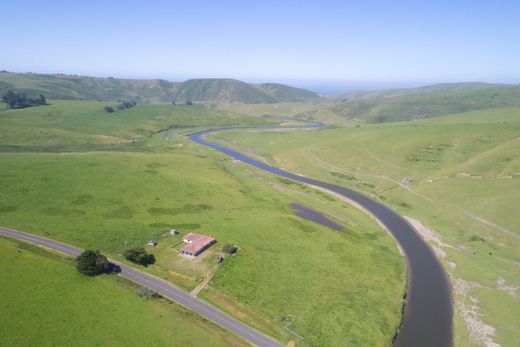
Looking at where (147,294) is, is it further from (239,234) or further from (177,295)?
(239,234)

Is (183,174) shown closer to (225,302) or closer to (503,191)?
(225,302)

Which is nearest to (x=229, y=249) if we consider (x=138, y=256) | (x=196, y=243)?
(x=196, y=243)

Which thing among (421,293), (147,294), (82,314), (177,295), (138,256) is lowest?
(421,293)

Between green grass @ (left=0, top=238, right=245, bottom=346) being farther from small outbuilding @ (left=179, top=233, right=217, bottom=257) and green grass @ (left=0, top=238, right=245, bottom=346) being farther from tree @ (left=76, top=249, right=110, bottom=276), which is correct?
small outbuilding @ (left=179, top=233, right=217, bottom=257)

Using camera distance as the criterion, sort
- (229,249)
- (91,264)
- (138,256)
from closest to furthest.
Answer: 1. (91,264)
2. (138,256)
3. (229,249)

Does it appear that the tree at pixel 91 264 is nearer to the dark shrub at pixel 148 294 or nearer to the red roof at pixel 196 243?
the dark shrub at pixel 148 294

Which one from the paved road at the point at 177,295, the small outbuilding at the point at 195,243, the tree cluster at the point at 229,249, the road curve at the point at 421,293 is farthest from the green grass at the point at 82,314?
the road curve at the point at 421,293

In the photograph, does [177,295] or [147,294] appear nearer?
[147,294]

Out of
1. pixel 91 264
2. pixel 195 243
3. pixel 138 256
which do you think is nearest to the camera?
pixel 91 264
